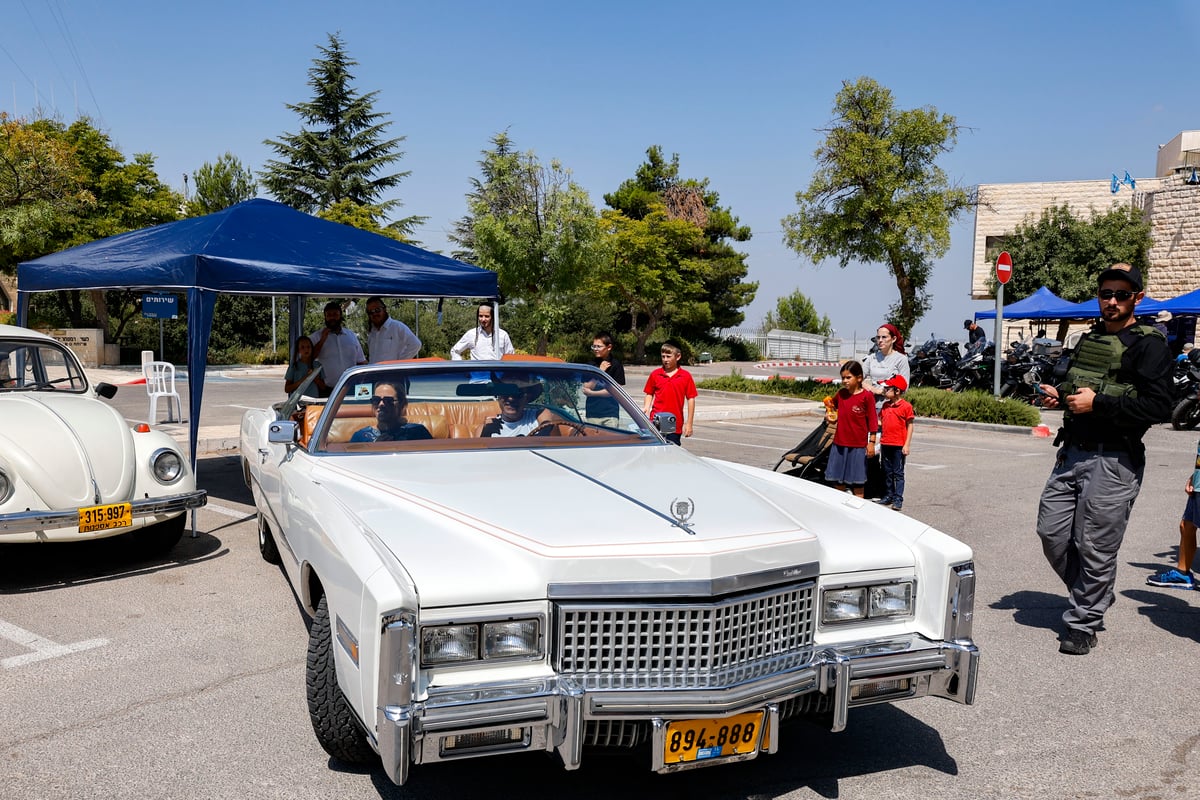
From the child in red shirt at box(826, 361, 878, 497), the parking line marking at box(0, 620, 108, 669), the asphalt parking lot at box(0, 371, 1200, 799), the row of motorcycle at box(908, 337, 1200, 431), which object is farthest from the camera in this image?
the row of motorcycle at box(908, 337, 1200, 431)

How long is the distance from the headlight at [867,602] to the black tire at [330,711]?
1718 millimetres

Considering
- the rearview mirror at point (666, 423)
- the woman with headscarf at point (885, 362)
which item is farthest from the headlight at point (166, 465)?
the woman with headscarf at point (885, 362)

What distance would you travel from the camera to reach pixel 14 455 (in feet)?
19.4

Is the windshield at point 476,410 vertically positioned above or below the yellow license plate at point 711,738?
above

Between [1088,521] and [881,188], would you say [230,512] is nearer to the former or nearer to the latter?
[1088,521]

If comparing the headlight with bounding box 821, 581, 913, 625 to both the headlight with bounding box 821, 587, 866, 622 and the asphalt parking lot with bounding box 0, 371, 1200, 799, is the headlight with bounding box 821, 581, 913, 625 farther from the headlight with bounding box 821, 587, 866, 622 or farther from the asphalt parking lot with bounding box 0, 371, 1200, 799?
the asphalt parking lot with bounding box 0, 371, 1200, 799

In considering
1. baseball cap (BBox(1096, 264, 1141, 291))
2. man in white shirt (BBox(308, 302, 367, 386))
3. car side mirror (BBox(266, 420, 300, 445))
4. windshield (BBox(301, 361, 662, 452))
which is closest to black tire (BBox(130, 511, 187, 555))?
windshield (BBox(301, 361, 662, 452))

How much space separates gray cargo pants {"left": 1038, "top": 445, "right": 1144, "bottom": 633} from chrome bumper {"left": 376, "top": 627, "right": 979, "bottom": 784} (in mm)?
2355

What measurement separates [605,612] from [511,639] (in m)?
0.31

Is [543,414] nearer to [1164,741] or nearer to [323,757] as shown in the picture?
[323,757]

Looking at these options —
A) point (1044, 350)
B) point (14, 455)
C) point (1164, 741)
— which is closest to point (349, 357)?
point (14, 455)

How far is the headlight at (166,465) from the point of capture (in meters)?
6.50

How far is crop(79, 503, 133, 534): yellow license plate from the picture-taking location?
233 inches

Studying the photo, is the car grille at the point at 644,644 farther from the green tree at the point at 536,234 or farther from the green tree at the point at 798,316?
the green tree at the point at 798,316
